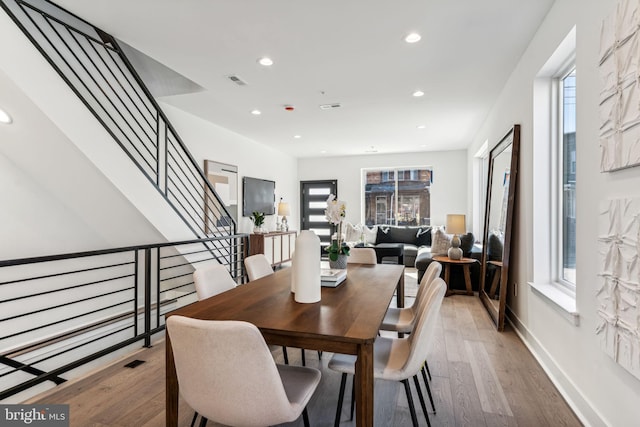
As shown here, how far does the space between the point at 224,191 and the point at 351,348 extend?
194 inches

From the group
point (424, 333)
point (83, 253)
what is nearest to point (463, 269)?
point (424, 333)

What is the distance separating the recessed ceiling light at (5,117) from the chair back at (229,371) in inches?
82.2

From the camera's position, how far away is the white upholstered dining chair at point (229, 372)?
1141mm

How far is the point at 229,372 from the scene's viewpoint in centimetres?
119

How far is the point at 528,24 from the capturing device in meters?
2.59

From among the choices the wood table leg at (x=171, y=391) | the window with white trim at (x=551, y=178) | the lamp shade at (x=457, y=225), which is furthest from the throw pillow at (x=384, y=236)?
the wood table leg at (x=171, y=391)

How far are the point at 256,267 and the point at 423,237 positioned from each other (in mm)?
5720

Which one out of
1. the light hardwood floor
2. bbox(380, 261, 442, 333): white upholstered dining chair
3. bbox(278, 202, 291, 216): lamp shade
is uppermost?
bbox(278, 202, 291, 216): lamp shade

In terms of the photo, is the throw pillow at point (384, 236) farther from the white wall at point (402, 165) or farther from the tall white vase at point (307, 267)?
the tall white vase at point (307, 267)

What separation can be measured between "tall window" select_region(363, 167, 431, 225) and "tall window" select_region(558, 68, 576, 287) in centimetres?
571

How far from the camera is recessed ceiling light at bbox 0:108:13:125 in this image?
2.19 meters

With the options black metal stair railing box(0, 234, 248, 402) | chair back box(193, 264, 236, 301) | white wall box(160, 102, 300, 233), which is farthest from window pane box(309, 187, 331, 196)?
chair back box(193, 264, 236, 301)

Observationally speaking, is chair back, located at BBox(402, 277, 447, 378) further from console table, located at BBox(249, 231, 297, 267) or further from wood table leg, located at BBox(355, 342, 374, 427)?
console table, located at BBox(249, 231, 297, 267)

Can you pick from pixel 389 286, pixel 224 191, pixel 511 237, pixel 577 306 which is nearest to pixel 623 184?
pixel 577 306
